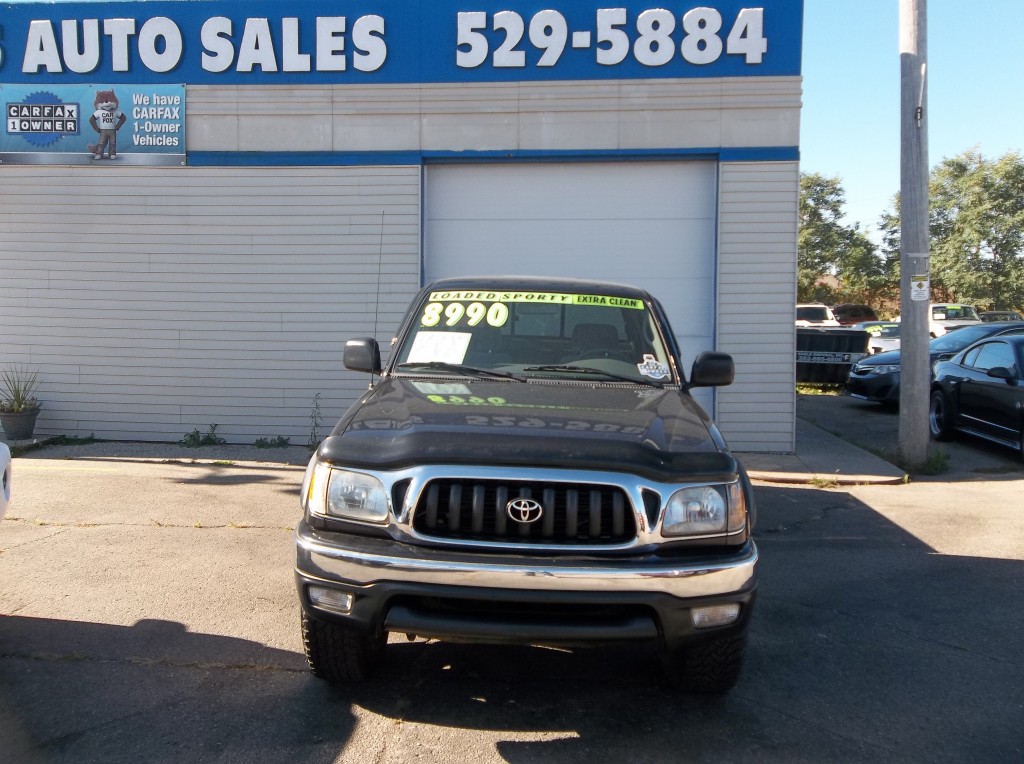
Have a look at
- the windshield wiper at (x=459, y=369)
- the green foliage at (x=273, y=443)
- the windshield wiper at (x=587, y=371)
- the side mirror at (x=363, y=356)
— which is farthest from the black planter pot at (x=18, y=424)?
the windshield wiper at (x=587, y=371)

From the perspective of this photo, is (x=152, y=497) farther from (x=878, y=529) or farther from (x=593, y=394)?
(x=878, y=529)

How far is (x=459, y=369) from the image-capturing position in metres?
4.90

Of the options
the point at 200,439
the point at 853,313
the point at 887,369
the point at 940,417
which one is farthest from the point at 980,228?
the point at 200,439

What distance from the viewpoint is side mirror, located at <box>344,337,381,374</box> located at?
5.21m

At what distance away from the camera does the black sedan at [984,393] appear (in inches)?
409

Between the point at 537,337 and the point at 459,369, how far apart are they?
557 mm

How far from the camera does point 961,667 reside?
459cm

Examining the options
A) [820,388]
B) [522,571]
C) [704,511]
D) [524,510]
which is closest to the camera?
[522,571]

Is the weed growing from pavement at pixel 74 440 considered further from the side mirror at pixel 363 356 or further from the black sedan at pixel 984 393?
the black sedan at pixel 984 393

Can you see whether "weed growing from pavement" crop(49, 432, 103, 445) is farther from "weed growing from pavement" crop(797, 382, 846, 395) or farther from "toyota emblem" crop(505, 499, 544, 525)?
"weed growing from pavement" crop(797, 382, 846, 395)


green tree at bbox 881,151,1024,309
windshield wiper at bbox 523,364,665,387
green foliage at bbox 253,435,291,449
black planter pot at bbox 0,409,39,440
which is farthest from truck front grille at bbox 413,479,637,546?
green tree at bbox 881,151,1024,309

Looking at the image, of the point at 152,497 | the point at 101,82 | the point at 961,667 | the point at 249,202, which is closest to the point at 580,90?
the point at 249,202

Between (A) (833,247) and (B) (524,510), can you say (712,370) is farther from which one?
(A) (833,247)

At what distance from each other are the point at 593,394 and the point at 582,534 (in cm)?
109
